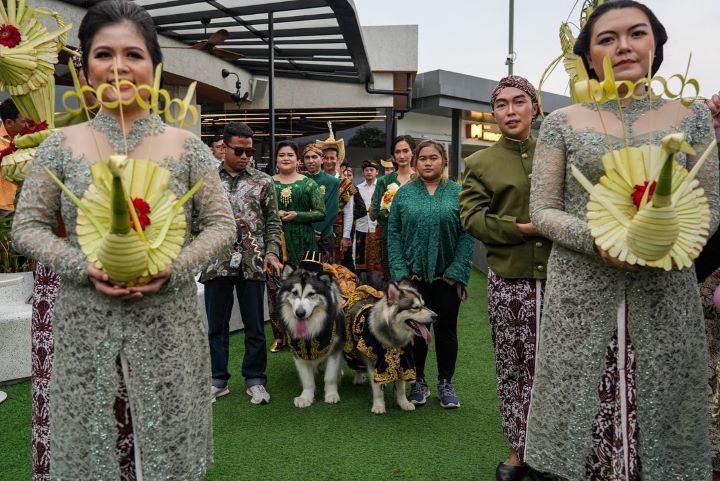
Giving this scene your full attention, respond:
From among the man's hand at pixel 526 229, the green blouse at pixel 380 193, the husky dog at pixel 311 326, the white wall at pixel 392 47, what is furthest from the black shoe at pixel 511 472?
the white wall at pixel 392 47

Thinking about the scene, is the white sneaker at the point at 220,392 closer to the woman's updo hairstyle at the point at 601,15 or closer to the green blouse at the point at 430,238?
Answer: the green blouse at the point at 430,238

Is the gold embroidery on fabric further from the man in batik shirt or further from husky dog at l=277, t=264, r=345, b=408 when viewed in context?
husky dog at l=277, t=264, r=345, b=408

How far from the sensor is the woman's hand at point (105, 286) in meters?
1.41

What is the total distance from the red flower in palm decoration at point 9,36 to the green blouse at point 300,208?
119 inches

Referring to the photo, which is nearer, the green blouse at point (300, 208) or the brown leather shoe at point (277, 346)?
the green blouse at point (300, 208)

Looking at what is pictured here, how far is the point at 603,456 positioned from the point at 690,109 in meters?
1.01

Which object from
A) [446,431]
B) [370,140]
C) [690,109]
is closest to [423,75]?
[370,140]

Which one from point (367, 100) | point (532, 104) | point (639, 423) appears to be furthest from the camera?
point (367, 100)

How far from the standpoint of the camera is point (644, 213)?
1.33m

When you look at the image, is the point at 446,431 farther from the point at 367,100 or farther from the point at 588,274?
the point at 367,100

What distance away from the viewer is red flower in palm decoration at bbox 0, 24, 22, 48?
2.35 m

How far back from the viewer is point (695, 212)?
1426mm

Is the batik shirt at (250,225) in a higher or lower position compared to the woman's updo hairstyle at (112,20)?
lower

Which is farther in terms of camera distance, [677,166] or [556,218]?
[556,218]
